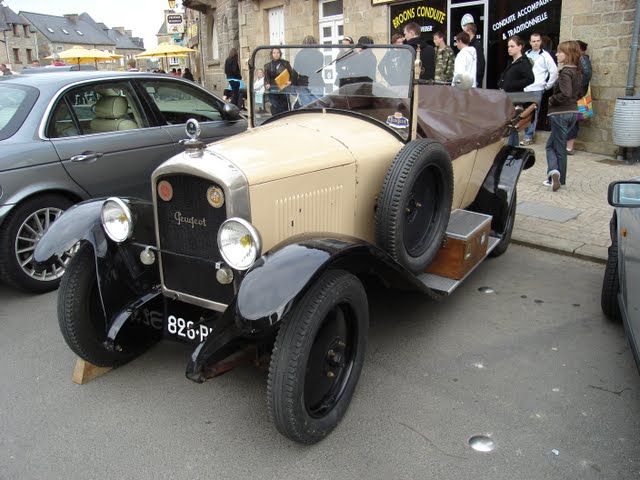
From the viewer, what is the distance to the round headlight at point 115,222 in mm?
2955

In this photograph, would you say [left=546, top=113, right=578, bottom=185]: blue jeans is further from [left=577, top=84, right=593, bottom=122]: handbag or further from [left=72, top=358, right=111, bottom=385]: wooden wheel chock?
[left=72, top=358, right=111, bottom=385]: wooden wheel chock

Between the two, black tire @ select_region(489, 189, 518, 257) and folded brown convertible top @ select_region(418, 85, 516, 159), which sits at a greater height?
folded brown convertible top @ select_region(418, 85, 516, 159)

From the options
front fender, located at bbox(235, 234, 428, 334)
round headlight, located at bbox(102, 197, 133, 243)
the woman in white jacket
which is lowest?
front fender, located at bbox(235, 234, 428, 334)

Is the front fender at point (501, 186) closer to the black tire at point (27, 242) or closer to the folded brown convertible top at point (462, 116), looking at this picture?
the folded brown convertible top at point (462, 116)

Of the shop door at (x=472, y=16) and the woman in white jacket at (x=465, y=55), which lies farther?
the shop door at (x=472, y=16)

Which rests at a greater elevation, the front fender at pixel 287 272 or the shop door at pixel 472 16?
the shop door at pixel 472 16

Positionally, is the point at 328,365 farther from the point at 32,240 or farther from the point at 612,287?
the point at 32,240

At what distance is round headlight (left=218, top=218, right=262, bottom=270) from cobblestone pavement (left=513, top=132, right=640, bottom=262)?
3.57 metres

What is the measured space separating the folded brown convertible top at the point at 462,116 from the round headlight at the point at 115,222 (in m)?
2.03

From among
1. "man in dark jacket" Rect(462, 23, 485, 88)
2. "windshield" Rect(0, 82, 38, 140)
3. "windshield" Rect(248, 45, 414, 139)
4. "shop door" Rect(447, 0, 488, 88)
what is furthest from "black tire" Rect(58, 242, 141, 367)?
"shop door" Rect(447, 0, 488, 88)

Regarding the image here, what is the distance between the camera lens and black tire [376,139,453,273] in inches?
121

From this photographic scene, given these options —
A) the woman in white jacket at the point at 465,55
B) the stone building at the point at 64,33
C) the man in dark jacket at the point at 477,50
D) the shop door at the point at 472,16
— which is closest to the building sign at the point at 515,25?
the shop door at the point at 472,16

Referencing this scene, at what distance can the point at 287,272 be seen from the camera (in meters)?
2.34

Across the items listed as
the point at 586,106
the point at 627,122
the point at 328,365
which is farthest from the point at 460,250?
the point at 586,106
